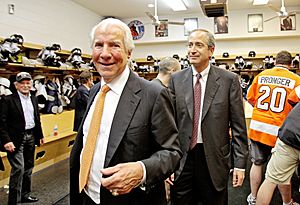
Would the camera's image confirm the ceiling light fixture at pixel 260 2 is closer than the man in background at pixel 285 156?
No

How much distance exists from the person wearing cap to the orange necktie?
8.07ft

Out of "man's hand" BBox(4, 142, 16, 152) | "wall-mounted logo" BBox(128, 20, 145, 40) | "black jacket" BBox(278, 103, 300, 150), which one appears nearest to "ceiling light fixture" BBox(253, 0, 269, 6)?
"wall-mounted logo" BBox(128, 20, 145, 40)

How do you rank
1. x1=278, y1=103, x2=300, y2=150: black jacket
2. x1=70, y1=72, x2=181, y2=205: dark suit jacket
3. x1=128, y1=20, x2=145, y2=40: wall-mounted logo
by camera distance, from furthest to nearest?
x1=128, y1=20, x2=145, y2=40: wall-mounted logo, x1=278, y1=103, x2=300, y2=150: black jacket, x1=70, y1=72, x2=181, y2=205: dark suit jacket

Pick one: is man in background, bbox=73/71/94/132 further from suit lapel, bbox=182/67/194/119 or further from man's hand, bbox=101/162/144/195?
man's hand, bbox=101/162/144/195

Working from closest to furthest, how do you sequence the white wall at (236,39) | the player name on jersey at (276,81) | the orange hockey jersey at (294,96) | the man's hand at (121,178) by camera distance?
the man's hand at (121,178), the orange hockey jersey at (294,96), the player name on jersey at (276,81), the white wall at (236,39)

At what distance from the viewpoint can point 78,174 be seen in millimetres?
1541

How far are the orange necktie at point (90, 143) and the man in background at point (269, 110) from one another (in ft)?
8.09

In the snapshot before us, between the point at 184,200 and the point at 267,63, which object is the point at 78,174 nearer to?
the point at 184,200

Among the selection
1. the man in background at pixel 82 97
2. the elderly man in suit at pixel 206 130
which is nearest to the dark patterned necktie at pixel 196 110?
the elderly man in suit at pixel 206 130

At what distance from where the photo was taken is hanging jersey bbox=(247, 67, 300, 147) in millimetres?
3336

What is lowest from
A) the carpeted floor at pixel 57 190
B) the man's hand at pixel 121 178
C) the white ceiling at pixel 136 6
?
the carpeted floor at pixel 57 190

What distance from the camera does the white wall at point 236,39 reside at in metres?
10.3

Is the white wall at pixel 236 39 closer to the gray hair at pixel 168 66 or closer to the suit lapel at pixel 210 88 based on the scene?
the gray hair at pixel 168 66

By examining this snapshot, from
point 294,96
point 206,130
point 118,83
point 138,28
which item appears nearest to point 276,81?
point 294,96
